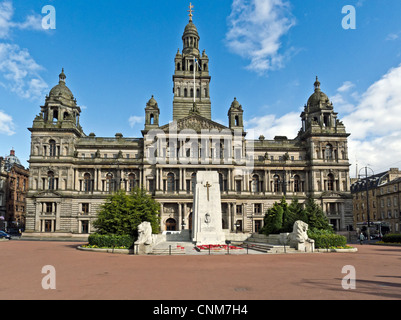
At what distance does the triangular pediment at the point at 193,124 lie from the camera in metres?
65.0

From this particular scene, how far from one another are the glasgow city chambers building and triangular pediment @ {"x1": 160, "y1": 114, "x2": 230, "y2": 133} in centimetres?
20

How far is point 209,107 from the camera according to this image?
247ft

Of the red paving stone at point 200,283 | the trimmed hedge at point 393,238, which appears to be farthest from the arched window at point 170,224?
the red paving stone at point 200,283

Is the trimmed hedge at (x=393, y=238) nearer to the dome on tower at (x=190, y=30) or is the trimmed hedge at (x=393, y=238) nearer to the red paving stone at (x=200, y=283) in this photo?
the red paving stone at (x=200, y=283)

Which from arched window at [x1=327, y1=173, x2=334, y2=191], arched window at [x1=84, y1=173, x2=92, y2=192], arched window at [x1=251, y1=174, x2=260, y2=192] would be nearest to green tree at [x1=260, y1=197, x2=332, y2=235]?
arched window at [x1=251, y1=174, x2=260, y2=192]

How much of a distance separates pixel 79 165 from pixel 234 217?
106 feet

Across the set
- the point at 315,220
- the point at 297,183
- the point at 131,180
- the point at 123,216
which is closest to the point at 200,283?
the point at 123,216

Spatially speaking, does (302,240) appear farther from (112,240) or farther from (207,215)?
(112,240)

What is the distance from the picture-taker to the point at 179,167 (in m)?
63.8

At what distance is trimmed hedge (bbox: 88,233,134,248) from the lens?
102 feet

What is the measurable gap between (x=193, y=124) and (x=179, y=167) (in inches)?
354

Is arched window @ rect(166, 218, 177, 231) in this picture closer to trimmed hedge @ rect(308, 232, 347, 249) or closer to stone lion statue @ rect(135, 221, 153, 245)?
stone lion statue @ rect(135, 221, 153, 245)

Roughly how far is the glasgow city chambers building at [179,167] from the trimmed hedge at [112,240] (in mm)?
28688

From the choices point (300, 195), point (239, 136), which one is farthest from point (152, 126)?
point (300, 195)
